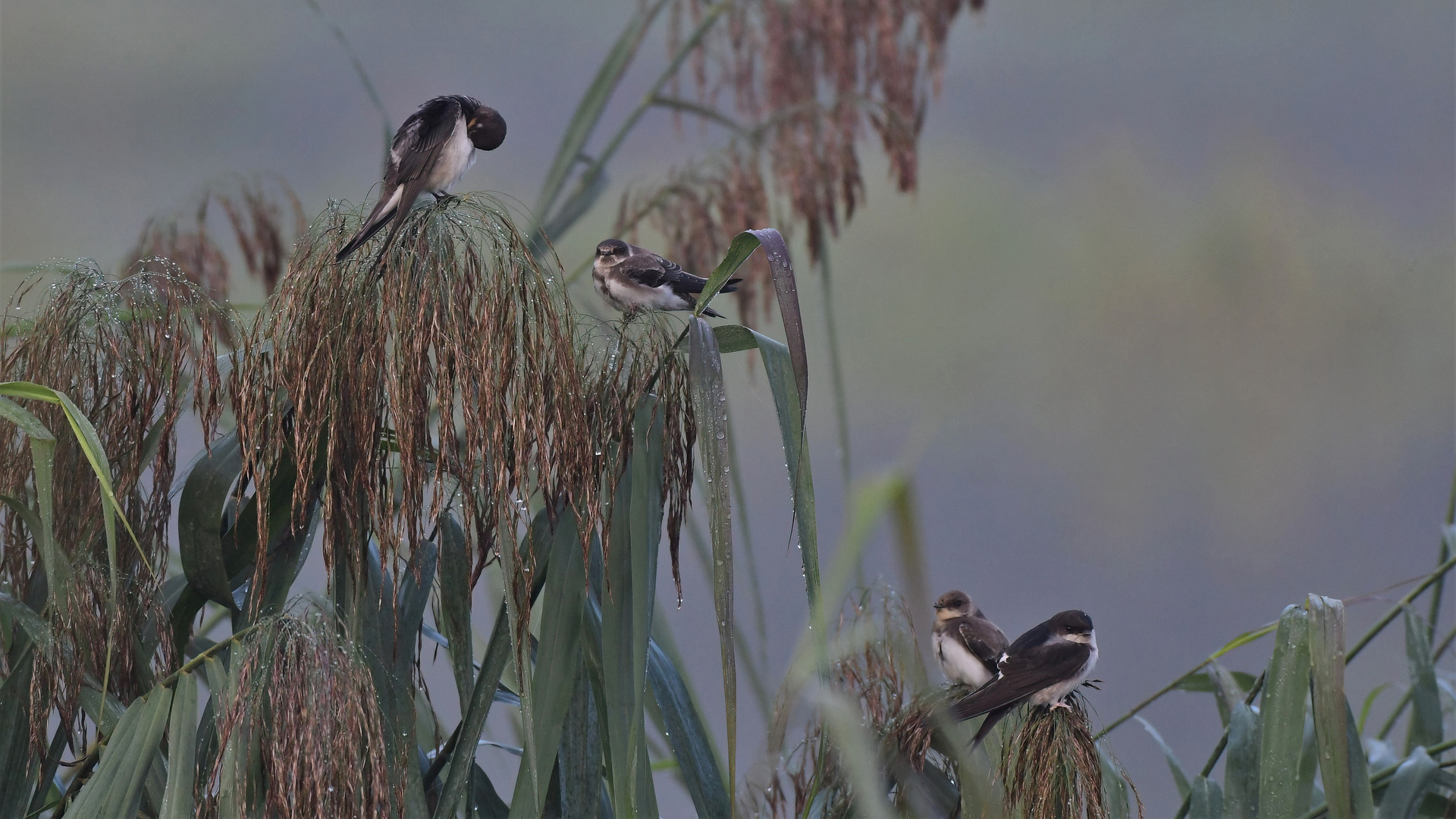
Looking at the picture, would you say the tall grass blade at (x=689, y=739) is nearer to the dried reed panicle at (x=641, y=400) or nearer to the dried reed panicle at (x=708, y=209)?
the dried reed panicle at (x=641, y=400)

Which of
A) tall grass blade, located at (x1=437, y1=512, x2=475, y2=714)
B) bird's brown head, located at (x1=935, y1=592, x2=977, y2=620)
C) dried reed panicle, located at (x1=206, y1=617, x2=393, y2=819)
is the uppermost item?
bird's brown head, located at (x1=935, y1=592, x2=977, y2=620)

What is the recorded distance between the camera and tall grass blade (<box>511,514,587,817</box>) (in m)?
0.81

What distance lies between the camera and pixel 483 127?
1208mm

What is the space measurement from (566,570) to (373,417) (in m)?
0.17

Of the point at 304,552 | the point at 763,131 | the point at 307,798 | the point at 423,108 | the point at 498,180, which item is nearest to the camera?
the point at 307,798

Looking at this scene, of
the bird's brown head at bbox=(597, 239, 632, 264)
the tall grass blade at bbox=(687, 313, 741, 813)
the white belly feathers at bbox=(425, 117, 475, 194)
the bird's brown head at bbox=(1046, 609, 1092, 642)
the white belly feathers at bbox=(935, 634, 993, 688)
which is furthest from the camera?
the bird's brown head at bbox=(597, 239, 632, 264)

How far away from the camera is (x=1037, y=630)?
1.25 meters

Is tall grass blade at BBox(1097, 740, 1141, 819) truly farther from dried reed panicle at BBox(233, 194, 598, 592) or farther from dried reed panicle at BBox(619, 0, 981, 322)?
dried reed panicle at BBox(619, 0, 981, 322)

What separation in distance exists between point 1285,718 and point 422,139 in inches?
34.0

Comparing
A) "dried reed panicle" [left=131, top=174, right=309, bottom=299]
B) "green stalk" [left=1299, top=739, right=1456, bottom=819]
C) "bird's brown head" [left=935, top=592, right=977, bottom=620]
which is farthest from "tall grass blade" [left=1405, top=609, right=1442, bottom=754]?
"dried reed panicle" [left=131, top=174, right=309, bottom=299]

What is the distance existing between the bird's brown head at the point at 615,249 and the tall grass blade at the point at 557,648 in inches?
32.8

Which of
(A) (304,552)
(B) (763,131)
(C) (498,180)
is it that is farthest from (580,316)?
(C) (498,180)

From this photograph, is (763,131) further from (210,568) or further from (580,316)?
(210,568)

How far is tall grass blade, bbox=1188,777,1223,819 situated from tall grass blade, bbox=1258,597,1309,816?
18 cm
